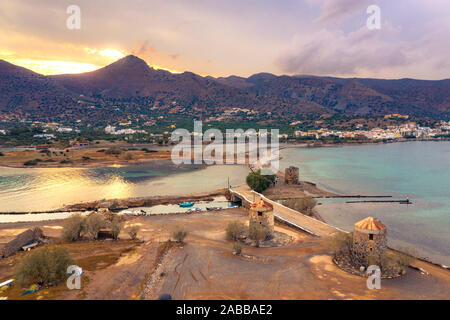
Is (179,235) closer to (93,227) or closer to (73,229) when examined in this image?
(93,227)

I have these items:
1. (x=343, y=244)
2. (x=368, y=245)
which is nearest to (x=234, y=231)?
(x=343, y=244)

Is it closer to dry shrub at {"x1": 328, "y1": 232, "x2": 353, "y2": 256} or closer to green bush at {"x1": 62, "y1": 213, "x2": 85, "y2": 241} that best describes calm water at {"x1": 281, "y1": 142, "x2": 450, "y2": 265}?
dry shrub at {"x1": 328, "y1": 232, "x2": 353, "y2": 256}

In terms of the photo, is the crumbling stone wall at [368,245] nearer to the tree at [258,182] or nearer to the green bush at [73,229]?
the green bush at [73,229]

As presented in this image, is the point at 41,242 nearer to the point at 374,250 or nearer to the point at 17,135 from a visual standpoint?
the point at 374,250

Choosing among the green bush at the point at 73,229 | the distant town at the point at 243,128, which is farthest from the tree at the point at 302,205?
the distant town at the point at 243,128

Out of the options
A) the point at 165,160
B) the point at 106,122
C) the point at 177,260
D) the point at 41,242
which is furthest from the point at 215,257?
the point at 106,122
